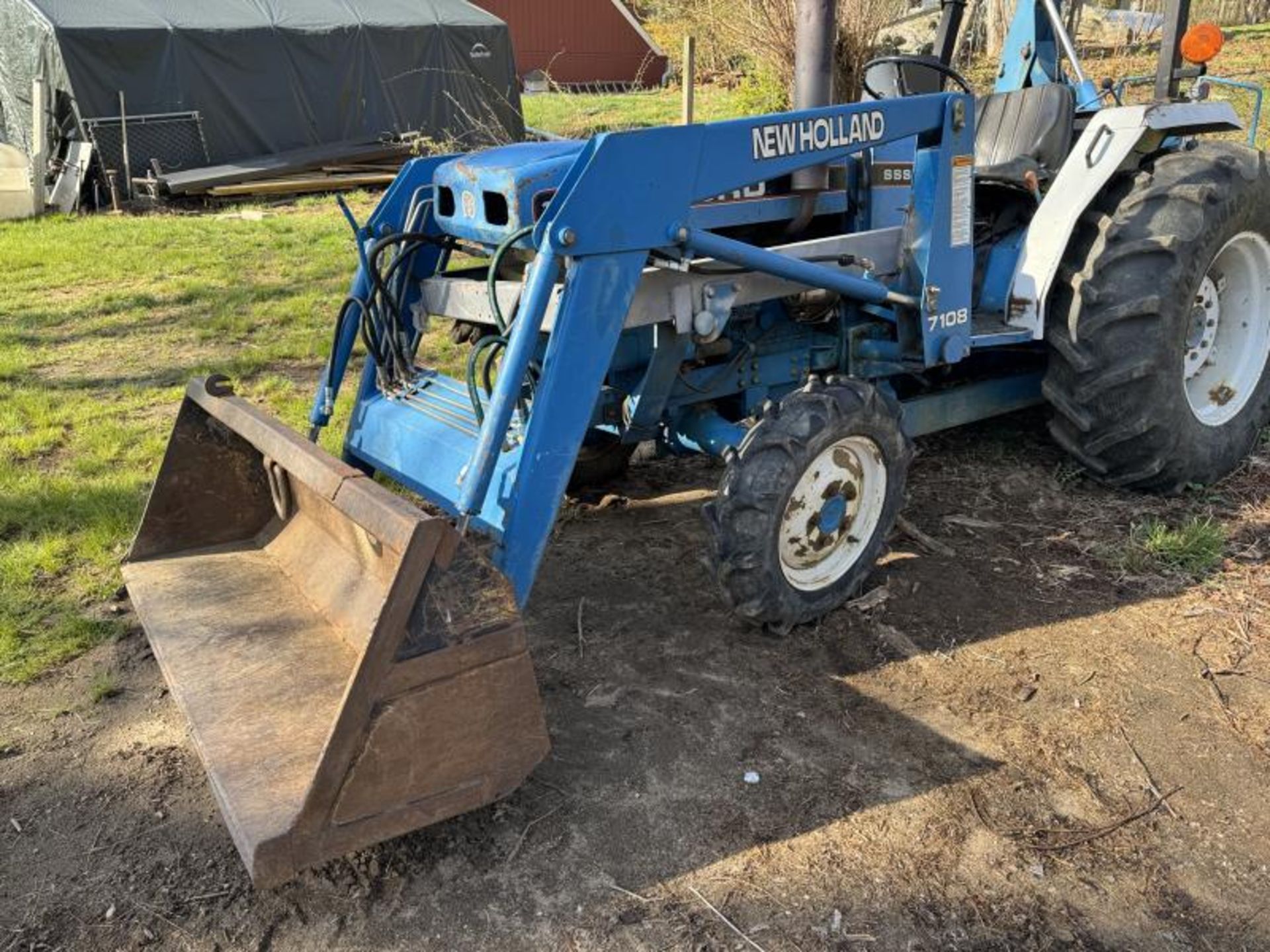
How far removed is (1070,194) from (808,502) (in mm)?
1725

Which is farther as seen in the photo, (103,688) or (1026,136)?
(1026,136)

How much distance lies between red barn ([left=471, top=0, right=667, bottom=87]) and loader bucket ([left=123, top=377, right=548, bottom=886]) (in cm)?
2746

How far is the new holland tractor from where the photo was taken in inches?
97.0

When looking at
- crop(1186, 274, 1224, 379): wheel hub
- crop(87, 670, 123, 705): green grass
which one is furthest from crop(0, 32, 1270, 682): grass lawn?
crop(1186, 274, 1224, 379): wheel hub

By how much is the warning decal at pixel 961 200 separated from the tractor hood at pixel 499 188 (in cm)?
132

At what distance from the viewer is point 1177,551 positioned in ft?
13.1

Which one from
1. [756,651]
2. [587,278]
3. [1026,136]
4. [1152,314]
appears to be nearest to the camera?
[587,278]

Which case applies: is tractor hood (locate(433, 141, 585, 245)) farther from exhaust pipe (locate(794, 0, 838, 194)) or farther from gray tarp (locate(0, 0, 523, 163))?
gray tarp (locate(0, 0, 523, 163))

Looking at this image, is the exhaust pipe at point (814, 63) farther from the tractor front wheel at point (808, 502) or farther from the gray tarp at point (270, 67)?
the gray tarp at point (270, 67)

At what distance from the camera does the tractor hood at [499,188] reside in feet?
10.4

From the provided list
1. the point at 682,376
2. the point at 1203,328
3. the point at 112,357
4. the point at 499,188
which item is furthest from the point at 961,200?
the point at 112,357

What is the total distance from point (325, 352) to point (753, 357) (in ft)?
12.6

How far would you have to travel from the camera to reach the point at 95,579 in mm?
4035

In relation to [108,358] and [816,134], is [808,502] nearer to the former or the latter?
[816,134]
